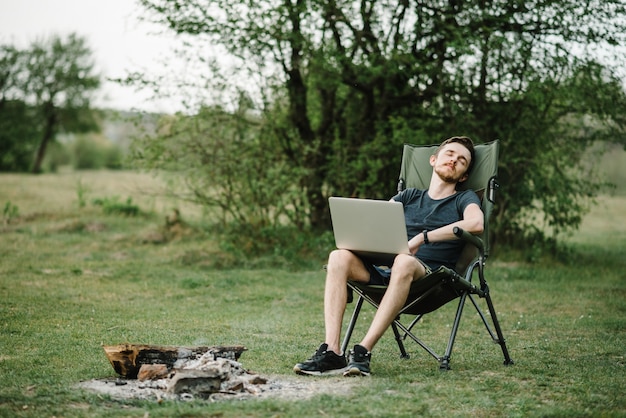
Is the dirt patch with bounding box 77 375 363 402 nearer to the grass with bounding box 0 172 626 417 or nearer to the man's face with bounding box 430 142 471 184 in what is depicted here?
the grass with bounding box 0 172 626 417

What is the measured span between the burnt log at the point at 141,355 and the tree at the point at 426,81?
203 inches

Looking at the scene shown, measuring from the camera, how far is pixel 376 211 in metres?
3.92

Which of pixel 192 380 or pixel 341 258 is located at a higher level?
pixel 341 258

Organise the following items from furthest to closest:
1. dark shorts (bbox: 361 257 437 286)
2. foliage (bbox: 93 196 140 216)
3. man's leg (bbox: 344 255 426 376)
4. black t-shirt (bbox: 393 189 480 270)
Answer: foliage (bbox: 93 196 140 216), black t-shirt (bbox: 393 189 480 270), dark shorts (bbox: 361 257 437 286), man's leg (bbox: 344 255 426 376)

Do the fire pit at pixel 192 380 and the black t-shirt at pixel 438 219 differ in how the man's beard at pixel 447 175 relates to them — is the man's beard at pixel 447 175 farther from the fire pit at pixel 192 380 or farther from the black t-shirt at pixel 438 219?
the fire pit at pixel 192 380

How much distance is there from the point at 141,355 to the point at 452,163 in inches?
79.6

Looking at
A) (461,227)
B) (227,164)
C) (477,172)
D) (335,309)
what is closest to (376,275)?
(335,309)

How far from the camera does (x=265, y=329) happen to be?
5.14 m

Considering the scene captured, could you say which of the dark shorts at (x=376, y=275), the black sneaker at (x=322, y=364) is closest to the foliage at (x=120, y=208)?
the dark shorts at (x=376, y=275)

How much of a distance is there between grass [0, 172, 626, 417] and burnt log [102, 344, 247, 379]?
0.18 metres

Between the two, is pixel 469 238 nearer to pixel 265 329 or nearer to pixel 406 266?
pixel 406 266

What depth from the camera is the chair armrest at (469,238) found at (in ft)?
13.1

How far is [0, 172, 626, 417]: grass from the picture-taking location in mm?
3174

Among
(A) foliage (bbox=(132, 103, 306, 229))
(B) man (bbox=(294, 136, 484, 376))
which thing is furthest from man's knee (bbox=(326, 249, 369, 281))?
(A) foliage (bbox=(132, 103, 306, 229))
